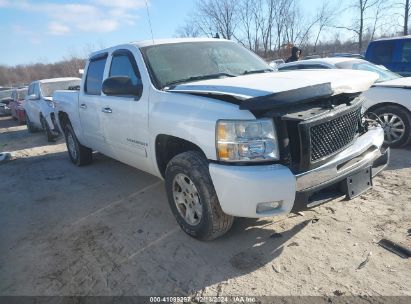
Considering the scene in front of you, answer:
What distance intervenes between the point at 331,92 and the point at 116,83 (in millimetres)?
2173

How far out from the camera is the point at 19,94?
52.9ft

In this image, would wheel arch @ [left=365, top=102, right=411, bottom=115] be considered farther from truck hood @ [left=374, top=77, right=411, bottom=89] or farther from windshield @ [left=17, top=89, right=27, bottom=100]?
windshield @ [left=17, top=89, right=27, bottom=100]

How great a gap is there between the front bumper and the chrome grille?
0.32 ft

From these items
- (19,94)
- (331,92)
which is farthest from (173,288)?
(19,94)

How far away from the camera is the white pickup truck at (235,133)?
281 centimetres

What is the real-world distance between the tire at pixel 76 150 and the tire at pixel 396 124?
5.04m

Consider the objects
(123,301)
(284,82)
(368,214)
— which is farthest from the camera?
(368,214)

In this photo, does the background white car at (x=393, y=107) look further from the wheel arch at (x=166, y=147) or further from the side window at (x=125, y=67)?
the side window at (x=125, y=67)

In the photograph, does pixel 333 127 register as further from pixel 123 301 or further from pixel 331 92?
pixel 123 301

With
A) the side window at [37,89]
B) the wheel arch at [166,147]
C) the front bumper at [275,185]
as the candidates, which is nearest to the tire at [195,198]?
the front bumper at [275,185]

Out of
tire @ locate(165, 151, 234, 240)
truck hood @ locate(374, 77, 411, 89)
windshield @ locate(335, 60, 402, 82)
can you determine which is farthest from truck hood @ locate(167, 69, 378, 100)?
windshield @ locate(335, 60, 402, 82)

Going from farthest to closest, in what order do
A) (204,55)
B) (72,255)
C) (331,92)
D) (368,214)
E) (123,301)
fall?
(204,55) → (368,214) → (72,255) → (331,92) → (123,301)

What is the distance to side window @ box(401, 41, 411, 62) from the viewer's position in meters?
9.36

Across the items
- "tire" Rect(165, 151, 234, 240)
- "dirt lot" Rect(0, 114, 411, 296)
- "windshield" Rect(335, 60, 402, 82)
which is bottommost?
"dirt lot" Rect(0, 114, 411, 296)
